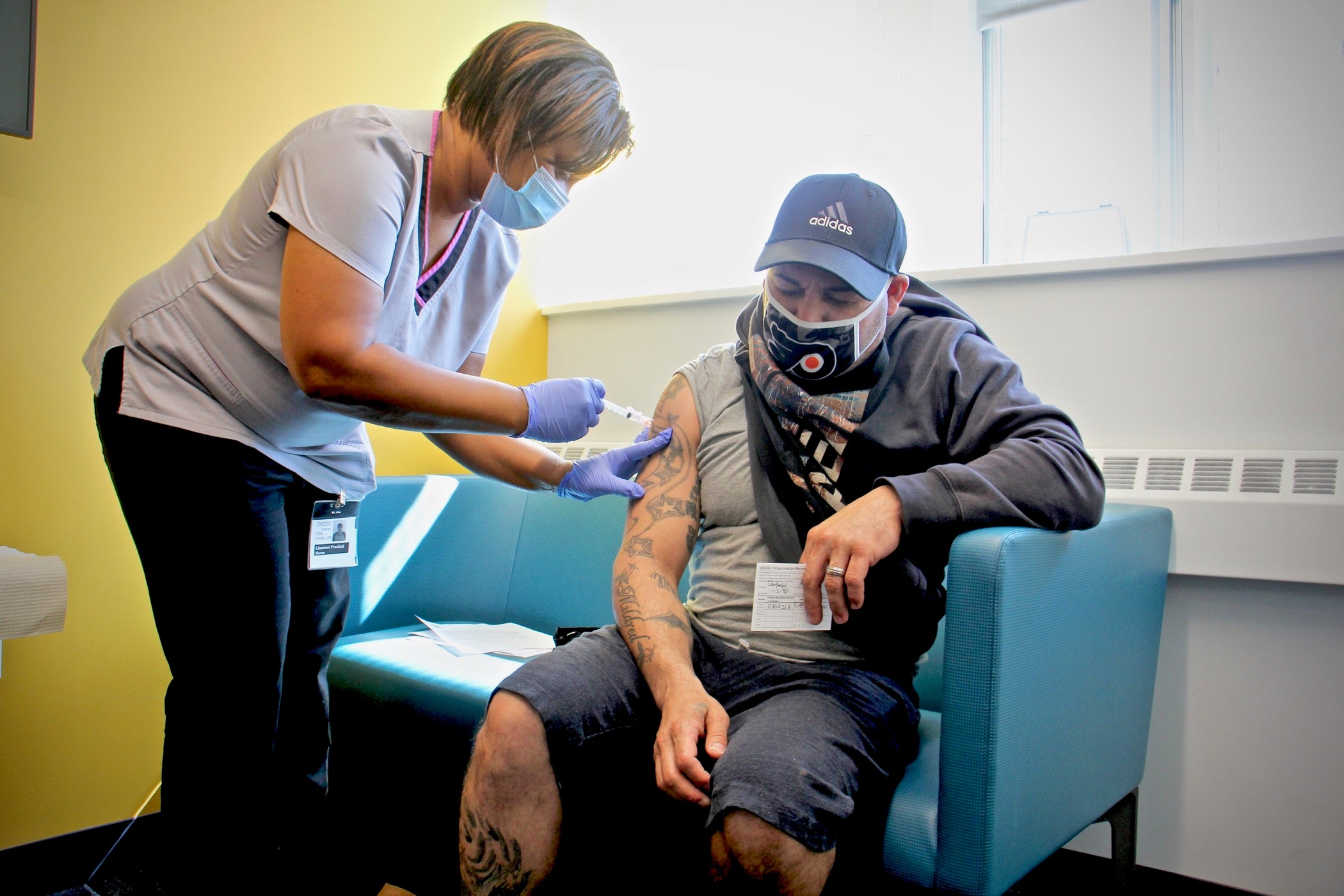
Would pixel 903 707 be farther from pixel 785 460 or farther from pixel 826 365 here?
pixel 826 365

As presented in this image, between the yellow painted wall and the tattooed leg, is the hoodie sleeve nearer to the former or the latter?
the tattooed leg

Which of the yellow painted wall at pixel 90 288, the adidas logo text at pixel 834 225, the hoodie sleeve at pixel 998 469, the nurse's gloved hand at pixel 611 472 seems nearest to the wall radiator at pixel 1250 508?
the hoodie sleeve at pixel 998 469

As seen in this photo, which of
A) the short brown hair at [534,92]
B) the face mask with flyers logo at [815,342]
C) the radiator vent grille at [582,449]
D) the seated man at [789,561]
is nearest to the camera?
the seated man at [789,561]

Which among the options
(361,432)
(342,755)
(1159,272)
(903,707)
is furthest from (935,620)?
(342,755)

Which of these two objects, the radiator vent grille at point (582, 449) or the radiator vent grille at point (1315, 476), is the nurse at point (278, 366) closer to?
the radiator vent grille at point (582, 449)

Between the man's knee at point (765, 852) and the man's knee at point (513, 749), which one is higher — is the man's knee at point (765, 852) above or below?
below

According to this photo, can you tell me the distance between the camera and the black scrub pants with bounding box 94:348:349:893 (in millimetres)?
1125

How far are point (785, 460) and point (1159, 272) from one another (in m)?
0.91

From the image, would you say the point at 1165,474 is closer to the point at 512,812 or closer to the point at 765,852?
the point at 765,852

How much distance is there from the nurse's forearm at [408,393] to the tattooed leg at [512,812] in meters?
0.40

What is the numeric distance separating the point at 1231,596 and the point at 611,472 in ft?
3.77

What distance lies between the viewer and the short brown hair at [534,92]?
1190 millimetres

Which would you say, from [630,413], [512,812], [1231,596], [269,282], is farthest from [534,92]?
[1231,596]

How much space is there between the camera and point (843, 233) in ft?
4.27
